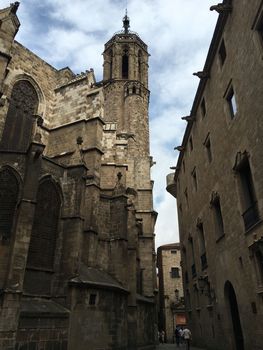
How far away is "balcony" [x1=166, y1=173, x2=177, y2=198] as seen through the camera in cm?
2488

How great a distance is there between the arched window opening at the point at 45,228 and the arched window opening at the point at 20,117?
4.06 m

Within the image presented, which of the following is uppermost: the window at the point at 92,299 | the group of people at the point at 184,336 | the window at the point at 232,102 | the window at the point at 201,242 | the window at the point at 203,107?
the window at the point at 203,107

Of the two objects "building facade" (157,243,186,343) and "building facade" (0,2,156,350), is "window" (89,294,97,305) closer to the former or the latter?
"building facade" (0,2,156,350)

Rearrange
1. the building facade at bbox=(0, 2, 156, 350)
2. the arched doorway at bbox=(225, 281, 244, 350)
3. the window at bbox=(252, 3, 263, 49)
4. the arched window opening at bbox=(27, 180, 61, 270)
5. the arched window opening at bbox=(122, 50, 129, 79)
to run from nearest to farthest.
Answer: the window at bbox=(252, 3, 263, 49), the arched doorway at bbox=(225, 281, 244, 350), the building facade at bbox=(0, 2, 156, 350), the arched window opening at bbox=(27, 180, 61, 270), the arched window opening at bbox=(122, 50, 129, 79)

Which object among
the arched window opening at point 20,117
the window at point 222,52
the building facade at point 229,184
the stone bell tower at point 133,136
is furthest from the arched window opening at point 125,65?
the window at point 222,52

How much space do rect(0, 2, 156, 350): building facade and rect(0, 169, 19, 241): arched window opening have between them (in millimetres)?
38

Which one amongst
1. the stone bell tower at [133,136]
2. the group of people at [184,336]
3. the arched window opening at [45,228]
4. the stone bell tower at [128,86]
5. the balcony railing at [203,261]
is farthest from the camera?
the stone bell tower at [128,86]

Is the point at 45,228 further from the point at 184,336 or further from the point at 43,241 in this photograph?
the point at 184,336

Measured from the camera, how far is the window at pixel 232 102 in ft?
36.0

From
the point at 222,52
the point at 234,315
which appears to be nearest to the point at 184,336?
the point at 234,315

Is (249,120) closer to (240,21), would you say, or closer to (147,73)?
(240,21)

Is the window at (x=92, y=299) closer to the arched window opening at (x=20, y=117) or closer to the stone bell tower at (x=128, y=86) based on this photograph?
the arched window opening at (x=20, y=117)

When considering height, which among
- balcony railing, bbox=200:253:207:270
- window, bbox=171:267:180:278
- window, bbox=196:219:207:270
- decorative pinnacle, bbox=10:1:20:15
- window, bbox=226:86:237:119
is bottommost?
balcony railing, bbox=200:253:207:270

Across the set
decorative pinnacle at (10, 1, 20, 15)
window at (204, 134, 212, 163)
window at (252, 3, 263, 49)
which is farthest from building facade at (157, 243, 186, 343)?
window at (252, 3, 263, 49)
